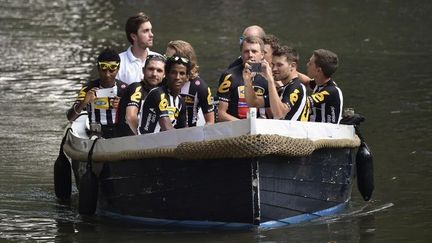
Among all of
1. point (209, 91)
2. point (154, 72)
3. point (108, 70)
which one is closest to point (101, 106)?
point (108, 70)

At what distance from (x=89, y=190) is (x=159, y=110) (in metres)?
1.35

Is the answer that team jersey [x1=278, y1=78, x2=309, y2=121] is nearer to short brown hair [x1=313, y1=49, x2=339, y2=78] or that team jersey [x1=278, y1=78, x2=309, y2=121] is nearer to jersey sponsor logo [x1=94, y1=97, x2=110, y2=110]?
short brown hair [x1=313, y1=49, x2=339, y2=78]

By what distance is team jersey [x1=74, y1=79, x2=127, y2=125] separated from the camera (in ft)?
40.1

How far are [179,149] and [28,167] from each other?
4.81m

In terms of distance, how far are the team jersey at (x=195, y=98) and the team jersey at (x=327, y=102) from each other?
1.04 metres

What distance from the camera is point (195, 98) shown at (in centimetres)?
1145

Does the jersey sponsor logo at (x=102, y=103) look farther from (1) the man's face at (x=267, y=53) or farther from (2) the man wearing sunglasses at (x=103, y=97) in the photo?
(1) the man's face at (x=267, y=53)

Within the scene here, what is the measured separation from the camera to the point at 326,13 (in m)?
32.8

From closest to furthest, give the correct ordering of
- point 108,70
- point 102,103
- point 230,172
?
point 230,172
point 108,70
point 102,103

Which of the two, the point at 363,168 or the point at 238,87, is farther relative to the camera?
the point at 363,168

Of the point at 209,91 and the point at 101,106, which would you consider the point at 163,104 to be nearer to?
the point at 209,91

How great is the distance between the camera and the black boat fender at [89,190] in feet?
38.4

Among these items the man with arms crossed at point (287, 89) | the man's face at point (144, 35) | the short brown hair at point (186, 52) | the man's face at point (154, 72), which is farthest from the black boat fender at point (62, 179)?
the man with arms crossed at point (287, 89)

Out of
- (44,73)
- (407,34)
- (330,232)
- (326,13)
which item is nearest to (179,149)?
(330,232)
